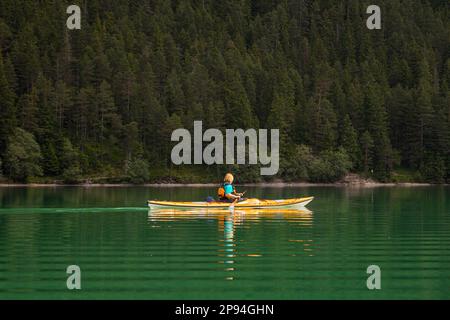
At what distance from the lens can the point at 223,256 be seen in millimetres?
32094

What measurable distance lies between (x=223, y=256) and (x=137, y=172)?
111 meters

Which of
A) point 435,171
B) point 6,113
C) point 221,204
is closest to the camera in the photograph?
point 221,204

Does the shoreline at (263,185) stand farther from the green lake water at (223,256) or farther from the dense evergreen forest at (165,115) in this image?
the green lake water at (223,256)

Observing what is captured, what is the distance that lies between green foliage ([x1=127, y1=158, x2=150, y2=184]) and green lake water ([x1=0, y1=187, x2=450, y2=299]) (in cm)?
8752

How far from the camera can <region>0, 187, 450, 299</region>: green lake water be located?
2461 cm

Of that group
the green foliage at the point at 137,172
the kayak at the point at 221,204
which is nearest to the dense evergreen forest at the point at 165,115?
the green foliage at the point at 137,172

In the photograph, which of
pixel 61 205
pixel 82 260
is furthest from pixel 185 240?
pixel 61 205

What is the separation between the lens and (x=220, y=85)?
18475 cm

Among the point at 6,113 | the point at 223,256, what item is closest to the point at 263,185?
the point at 6,113

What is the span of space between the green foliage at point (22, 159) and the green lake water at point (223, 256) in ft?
271

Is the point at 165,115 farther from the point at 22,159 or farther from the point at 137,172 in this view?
the point at 22,159

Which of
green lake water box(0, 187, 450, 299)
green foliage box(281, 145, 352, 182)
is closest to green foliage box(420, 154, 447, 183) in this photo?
green foliage box(281, 145, 352, 182)

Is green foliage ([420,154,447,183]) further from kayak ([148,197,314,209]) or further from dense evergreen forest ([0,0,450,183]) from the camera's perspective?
kayak ([148,197,314,209])
